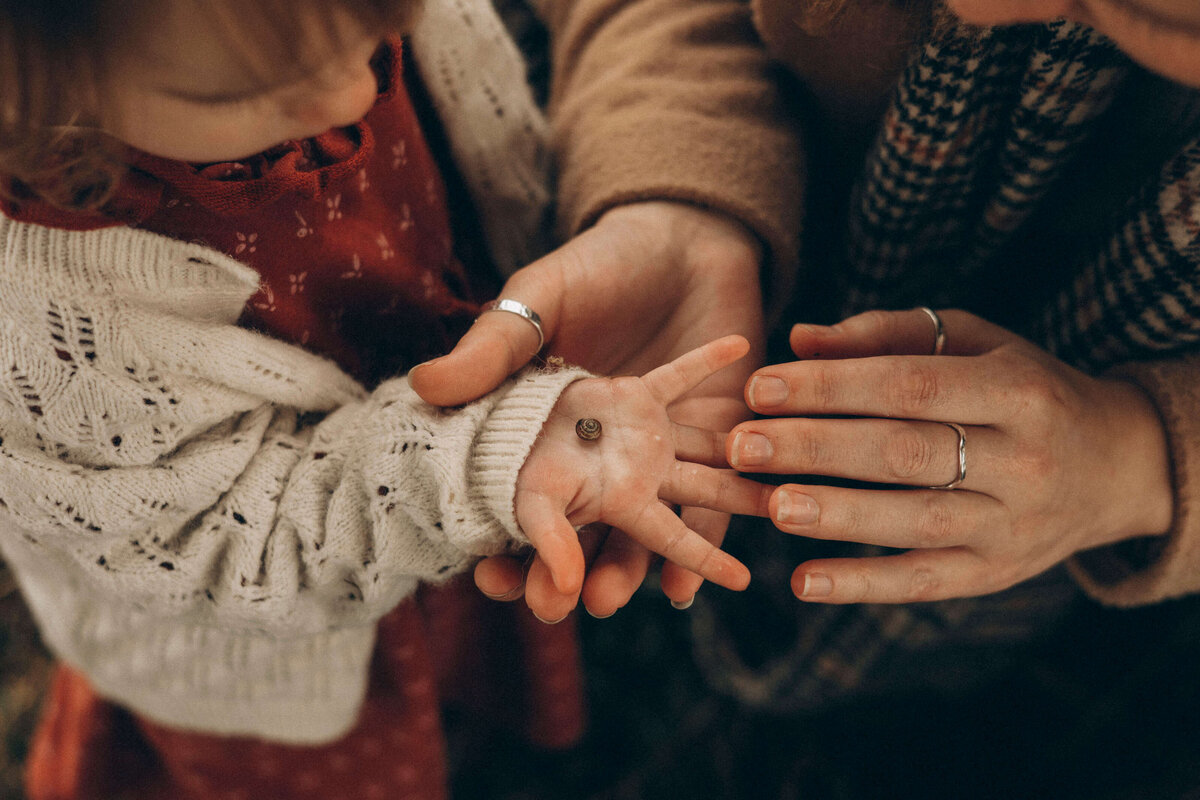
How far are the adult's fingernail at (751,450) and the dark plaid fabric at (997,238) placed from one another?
0.33 metres

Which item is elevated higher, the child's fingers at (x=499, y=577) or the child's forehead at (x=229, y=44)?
the child's forehead at (x=229, y=44)

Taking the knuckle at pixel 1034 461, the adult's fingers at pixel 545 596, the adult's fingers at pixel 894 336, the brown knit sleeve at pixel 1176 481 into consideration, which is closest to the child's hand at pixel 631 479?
the adult's fingers at pixel 545 596

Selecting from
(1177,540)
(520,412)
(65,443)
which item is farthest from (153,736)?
(1177,540)

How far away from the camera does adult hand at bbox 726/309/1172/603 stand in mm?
589

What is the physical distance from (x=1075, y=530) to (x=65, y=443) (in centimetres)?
90

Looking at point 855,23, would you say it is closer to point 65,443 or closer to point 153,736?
point 65,443

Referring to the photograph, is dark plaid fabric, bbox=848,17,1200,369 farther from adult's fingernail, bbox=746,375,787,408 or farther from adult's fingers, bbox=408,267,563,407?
adult's fingers, bbox=408,267,563,407

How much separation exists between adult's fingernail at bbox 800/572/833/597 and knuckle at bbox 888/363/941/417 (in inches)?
6.3

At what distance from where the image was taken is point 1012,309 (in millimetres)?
856

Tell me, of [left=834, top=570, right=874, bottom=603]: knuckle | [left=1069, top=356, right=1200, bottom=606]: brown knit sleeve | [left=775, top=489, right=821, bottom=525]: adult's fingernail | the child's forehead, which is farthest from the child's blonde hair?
[left=1069, top=356, right=1200, bottom=606]: brown knit sleeve

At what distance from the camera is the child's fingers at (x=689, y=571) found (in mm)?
603

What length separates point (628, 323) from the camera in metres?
0.74

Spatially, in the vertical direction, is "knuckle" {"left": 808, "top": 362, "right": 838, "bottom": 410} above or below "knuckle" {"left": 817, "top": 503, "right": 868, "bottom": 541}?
above

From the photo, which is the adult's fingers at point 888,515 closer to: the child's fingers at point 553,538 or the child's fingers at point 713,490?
the child's fingers at point 713,490
